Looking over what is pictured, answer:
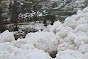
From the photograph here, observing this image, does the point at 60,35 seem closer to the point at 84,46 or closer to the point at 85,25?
the point at 85,25

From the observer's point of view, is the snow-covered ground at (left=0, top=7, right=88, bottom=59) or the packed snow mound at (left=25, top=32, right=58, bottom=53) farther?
the packed snow mound at (left=25, top=32, right=58, bottom=53)

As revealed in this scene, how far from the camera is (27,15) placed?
17.0 m

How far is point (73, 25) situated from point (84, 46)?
1.91 ft

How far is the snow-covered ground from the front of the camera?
4.53 ft

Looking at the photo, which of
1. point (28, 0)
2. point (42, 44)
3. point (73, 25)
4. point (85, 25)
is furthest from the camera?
point (28, 0)

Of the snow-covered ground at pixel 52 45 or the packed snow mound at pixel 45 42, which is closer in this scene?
the snow-covered ground at pixel 52 45

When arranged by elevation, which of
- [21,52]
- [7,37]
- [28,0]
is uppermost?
[21,52]

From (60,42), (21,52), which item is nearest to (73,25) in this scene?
(60,42)

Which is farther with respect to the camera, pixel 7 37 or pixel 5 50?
pixel 7 37

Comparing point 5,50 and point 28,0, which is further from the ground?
point 5,50

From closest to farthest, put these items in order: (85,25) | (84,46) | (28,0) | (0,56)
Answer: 1. (0,56)
2. (84,46)
3. (85,25)
4. (28,0)

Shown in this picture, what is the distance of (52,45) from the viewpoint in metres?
1.76

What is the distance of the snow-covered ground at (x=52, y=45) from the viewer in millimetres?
1380

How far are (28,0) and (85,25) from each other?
21496 mm
